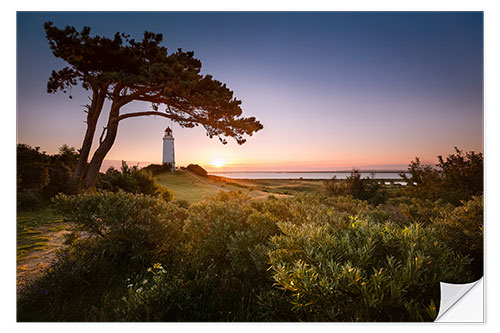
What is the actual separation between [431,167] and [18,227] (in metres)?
5.88

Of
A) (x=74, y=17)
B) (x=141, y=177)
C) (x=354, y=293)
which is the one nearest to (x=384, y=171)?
(x=354, y=293)

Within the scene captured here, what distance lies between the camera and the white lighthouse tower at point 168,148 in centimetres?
382

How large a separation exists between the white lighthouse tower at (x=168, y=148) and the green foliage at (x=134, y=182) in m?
0.43

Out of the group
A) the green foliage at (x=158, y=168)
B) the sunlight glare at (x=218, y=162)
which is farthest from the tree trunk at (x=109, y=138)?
the sunlight glare at (x=218, y=162)

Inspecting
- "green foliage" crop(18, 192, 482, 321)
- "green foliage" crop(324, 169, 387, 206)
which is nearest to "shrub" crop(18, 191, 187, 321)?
"green foliage" crop(18, 192, 482, 321)

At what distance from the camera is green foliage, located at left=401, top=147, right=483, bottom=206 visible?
3312 mm

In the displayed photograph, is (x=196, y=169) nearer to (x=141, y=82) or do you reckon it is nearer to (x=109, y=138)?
(x=109, y=138)

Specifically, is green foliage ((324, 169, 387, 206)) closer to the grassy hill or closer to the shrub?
the grassy hill

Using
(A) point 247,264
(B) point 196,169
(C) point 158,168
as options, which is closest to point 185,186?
(B) point 196,169

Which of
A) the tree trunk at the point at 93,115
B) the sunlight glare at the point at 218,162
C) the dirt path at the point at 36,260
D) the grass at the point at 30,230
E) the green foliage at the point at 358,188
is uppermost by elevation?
the tree trunk at the point at 93,115

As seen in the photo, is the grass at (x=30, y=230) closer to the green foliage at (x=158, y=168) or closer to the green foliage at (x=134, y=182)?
the green foliage at (x=134, y=182)

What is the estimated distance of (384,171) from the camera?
3869 millimetres

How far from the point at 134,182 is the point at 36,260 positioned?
161 centimetres

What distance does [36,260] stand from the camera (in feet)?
9.75
